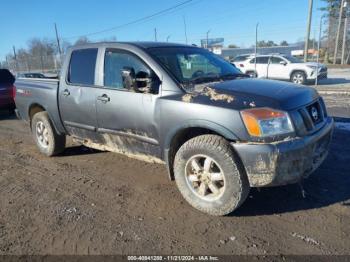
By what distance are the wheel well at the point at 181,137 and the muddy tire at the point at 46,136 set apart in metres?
2.67

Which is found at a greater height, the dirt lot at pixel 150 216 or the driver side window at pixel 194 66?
the driver side window at pixel 194 66

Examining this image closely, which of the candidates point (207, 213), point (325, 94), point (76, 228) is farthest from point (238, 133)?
point (325, 94)

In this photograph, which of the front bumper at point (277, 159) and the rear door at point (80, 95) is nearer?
the front bumper at point (277, 159)

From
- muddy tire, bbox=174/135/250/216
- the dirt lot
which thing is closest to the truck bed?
the dirt lot

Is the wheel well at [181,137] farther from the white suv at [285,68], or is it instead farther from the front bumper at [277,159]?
the white suv at [285,68]

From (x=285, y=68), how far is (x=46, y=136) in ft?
49.1

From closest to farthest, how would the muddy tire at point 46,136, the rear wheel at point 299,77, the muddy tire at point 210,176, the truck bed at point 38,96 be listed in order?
the muddy tire at point 210,176
the truck bed at point 38,96
the muddy tire at point 46,136
the rear wheel at point 299,77

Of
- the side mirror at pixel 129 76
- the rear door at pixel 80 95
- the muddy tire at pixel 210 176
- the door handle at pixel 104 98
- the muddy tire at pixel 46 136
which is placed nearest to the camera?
the muddy tire at pixel 210 176

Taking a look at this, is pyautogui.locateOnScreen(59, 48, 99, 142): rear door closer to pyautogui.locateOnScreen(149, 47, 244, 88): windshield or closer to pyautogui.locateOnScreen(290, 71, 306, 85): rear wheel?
pyautogui.locateOnScreen(149, 47, 244, 88): windshield

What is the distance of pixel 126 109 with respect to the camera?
4.17 m

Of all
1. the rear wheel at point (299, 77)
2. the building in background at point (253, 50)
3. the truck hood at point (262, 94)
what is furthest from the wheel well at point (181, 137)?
the building in background at point (253, 50)

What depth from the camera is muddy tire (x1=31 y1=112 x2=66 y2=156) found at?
5753 millimetres

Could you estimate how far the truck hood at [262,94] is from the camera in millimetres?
3316

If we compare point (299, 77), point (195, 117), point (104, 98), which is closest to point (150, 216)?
point (195, 117)
